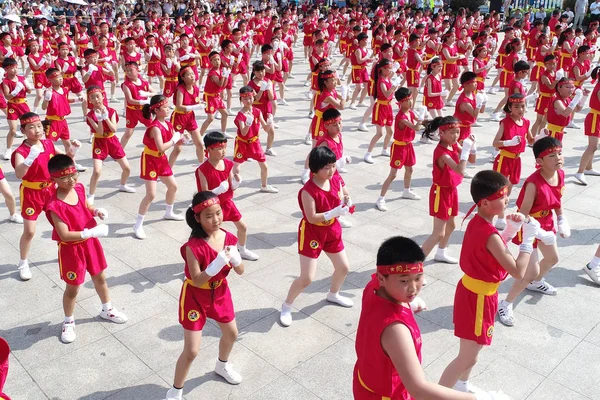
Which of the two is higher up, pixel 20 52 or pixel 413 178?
pixel 20 52

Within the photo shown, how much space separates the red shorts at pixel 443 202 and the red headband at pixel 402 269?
11.6ft

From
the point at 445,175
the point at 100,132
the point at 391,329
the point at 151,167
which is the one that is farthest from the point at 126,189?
the point at 391,329

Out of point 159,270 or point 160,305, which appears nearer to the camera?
point 160,305

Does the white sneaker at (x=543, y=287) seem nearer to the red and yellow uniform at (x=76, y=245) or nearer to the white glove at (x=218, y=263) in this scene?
the white glove at (x=218, y=263)

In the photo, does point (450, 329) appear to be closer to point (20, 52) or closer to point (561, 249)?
point (561, 249)

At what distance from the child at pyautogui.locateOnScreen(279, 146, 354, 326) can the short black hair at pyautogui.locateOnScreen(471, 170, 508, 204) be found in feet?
4.08

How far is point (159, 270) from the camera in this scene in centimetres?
652

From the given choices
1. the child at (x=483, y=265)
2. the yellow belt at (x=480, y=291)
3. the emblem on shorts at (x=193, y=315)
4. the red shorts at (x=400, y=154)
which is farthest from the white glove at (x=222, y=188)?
the red shorts at (x=400, y=154)

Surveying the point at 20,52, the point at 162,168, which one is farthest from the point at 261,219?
the point at 20,52

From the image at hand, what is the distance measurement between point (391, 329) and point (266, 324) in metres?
2.96

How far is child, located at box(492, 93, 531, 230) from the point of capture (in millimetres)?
7270

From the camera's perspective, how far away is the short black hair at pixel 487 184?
13.3 feet

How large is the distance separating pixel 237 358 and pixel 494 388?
2175mm

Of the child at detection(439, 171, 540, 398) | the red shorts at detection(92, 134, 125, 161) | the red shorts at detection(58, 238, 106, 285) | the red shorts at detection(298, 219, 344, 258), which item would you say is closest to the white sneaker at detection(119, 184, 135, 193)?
the red shorts at detection(92, 134, 125, 161)
